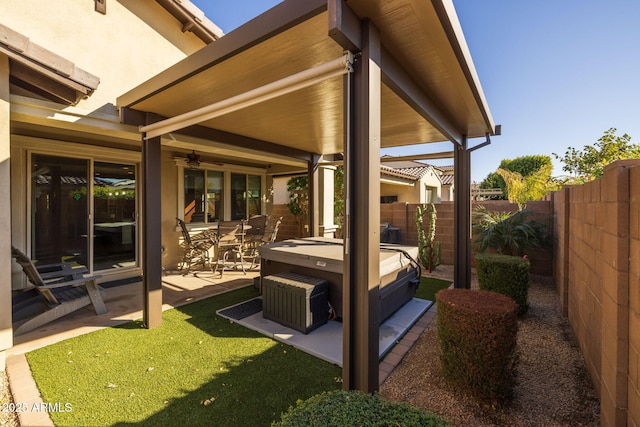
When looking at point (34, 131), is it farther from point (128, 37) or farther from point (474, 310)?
point (474, 310)

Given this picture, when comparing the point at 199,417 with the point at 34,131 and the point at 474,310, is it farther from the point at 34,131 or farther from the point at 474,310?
the point at 34,131

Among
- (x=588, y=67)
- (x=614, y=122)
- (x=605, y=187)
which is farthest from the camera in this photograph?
(x=614, y=122)

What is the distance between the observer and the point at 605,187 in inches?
87.5

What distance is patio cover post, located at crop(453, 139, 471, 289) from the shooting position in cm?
541

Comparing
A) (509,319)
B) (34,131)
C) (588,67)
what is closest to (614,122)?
(588,67)

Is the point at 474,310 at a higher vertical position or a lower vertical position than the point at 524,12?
lower

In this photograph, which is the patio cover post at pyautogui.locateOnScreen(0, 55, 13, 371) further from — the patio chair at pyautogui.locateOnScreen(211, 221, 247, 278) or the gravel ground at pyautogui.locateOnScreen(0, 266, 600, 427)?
the patio chair at pyautogui.locateOnScreen(211, 221, 247, 278)

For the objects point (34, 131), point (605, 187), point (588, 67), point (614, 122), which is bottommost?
point (605, 187)

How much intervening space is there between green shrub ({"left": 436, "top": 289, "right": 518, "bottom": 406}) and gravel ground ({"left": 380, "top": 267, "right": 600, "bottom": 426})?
0.45 feet

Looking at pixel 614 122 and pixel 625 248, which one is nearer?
pixel 625 248

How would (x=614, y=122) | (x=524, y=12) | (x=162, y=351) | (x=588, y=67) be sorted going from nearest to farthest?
(x=162, y=351), (x=524, y=12), (x=588, y=67), (x=614, y=122)

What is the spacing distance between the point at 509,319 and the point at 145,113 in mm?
4985

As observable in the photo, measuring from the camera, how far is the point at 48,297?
4.08 meters

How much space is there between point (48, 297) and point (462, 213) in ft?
22.1
